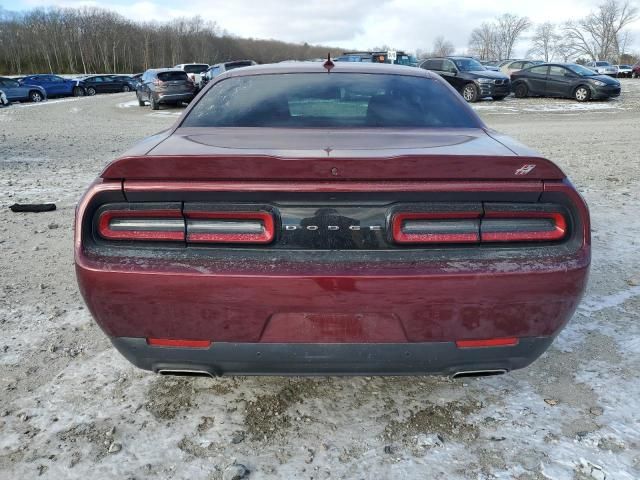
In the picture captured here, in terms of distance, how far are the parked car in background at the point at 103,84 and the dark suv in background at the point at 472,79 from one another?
95.1 ft

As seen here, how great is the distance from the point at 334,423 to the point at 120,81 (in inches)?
1697

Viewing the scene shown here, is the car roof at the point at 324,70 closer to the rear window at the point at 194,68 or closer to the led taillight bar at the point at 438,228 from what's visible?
the led taillight bar at the point at 438,228

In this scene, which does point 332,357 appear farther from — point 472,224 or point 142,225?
point 142,225

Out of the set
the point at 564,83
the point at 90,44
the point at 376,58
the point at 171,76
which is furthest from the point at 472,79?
the point at 90,44

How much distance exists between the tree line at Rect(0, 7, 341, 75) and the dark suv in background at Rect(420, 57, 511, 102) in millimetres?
71728

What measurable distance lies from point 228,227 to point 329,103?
1.29 meters

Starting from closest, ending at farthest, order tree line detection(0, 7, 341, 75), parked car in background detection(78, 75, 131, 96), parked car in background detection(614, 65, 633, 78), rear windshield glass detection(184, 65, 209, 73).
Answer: rear windshield glass detection(184, 65, 209, 73) < parked car in background detection(78, 75, 131, 96) < parked car in background detection(614, 65, 633, 78) < tree line detection(0, 7, 341, 75)

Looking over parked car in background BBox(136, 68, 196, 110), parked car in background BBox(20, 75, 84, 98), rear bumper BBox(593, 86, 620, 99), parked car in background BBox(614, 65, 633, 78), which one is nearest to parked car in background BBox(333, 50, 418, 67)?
parked car in background BBox(136, 68, 196, 110)

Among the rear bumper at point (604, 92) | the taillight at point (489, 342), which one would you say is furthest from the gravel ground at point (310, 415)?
the rear bumper at point (604, 92)

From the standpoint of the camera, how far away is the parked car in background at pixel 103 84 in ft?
124

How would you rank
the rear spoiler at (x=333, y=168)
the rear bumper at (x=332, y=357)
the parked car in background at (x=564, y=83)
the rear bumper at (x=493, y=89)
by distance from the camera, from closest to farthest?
1. the rear spoiler at (x=333, y=168)
2. the rear bumper at (x=332, y=357)
3. the rear bumper at (x=493, y=89)
4. the parked car in background at (x=564, y=83)

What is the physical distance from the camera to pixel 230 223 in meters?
1.82

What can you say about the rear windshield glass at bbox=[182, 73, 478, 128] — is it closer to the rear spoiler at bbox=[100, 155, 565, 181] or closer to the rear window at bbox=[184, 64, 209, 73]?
the rear spoiler at bbox=[100, 155, 565, 181]

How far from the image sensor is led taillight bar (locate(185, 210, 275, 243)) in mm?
1809
